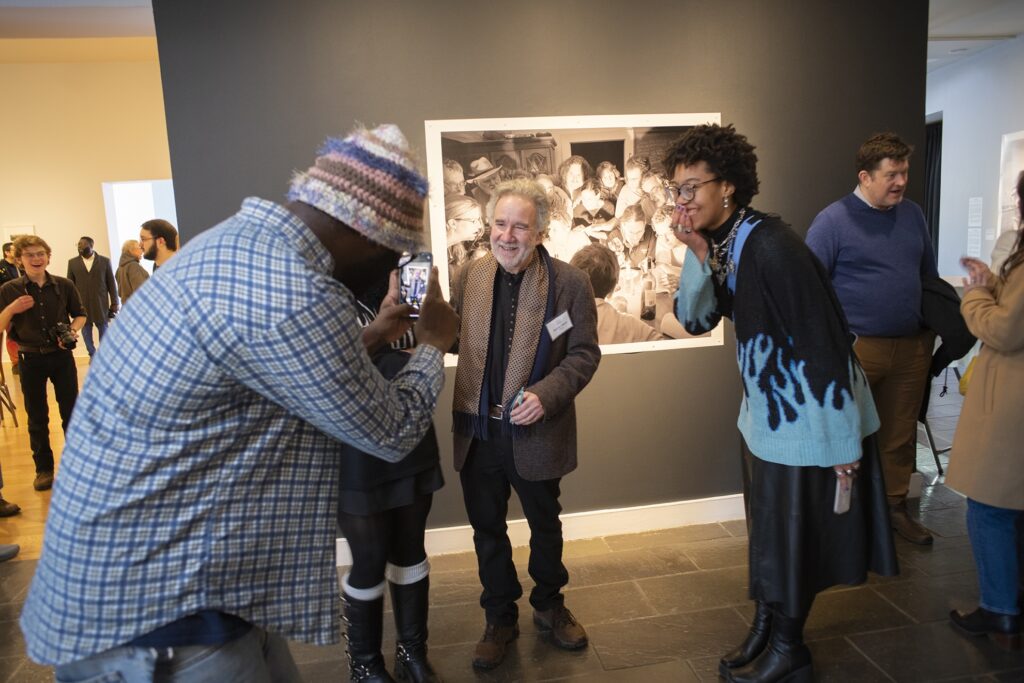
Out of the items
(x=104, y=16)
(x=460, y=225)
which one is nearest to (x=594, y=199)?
(x=460, y=225)

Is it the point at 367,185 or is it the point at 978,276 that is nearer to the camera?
the point at 367,185

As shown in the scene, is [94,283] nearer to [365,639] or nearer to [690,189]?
[365,639]

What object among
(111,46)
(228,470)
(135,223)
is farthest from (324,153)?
(135,223)

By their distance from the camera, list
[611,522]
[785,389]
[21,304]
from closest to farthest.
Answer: [785,389]
[611,522]
[21,304]

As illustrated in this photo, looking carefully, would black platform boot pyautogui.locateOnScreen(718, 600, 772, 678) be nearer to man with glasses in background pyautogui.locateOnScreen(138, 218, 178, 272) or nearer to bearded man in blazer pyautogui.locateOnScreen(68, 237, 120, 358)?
man with glasses in background pyautogui.locateOnScreen(138, 218, 178, 272)

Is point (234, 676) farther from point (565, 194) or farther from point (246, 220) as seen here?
point (565, 194)

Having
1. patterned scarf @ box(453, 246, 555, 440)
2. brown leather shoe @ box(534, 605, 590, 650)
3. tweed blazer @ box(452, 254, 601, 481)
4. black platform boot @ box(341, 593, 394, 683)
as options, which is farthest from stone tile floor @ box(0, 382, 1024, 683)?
patterned scarf @ box(453, 246, 555, 440)

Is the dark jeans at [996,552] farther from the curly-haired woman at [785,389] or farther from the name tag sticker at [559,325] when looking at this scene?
the name tag sticker at [559,325]

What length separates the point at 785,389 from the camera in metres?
2.05

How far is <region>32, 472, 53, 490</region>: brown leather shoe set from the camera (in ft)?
16.2

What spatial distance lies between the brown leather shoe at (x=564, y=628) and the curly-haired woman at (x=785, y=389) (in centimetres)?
72

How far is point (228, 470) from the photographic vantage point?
1123mm

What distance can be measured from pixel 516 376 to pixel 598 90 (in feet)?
5.61

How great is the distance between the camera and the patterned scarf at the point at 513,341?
8.16ft
